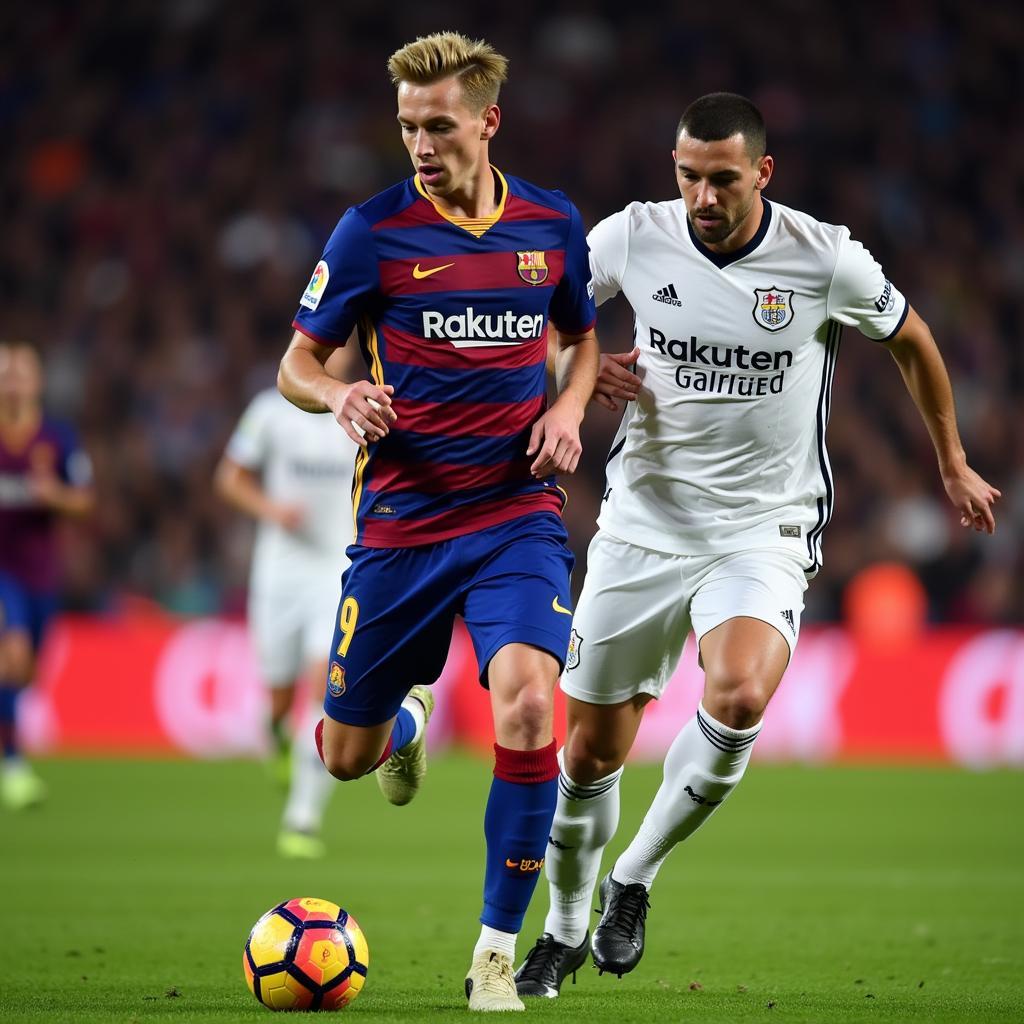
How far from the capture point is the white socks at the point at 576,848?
19.2ft

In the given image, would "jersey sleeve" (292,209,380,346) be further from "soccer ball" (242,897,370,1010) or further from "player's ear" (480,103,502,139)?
"soccer ball" (242,897,370,1010)

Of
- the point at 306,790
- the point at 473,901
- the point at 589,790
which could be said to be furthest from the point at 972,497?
the point at 306,790

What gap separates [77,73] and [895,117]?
1001cm

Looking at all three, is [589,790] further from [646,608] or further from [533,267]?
[533,267]

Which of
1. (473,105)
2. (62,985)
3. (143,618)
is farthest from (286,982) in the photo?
(143,618)

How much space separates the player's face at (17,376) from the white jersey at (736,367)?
7.03 meters

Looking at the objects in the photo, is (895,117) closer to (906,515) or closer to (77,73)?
(906,515)

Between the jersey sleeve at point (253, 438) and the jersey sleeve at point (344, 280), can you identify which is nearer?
the jersey sleeve at point (344, 280)

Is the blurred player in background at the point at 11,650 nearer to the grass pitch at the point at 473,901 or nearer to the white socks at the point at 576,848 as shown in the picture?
the grass pitch at the point at 473,901

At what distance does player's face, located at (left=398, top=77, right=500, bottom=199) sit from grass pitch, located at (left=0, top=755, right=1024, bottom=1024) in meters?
2.36

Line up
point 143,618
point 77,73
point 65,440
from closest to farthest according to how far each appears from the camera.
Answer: point 65,440, point 143,618, point 77,73

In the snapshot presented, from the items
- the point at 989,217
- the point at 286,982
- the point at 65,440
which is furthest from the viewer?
the point at 989,217

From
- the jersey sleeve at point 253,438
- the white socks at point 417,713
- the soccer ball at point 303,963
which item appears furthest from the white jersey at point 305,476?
the soccer ball at point 303,963

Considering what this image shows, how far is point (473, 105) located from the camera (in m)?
5.27
